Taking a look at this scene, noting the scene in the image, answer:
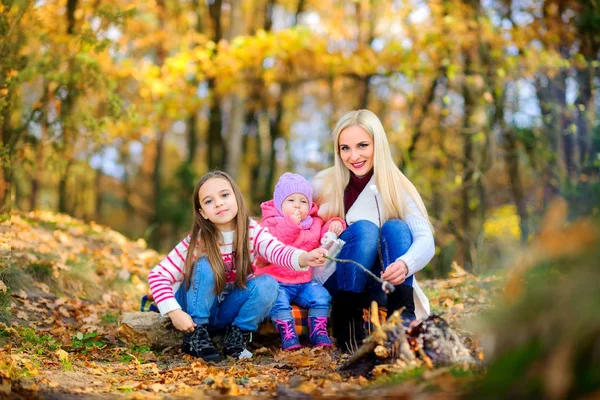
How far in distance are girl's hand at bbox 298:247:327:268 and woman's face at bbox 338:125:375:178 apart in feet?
2.61

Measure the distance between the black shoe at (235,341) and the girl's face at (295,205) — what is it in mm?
838

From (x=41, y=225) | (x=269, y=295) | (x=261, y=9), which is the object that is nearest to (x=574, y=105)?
(x=269, y=295)

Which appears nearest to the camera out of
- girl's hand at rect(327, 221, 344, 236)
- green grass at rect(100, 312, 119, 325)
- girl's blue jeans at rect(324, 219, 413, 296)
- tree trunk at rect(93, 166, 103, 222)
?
girl's blue jeans at rect(324, 219, 413, 296)

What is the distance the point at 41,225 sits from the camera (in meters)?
6.96

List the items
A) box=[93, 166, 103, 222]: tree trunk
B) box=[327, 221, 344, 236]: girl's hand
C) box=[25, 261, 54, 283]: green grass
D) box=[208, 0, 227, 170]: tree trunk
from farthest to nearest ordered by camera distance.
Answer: box=[93, 166, 103, 222]: tree trunk
box=[208, 0, 227, 170]: tree trunk
box=[25, 261, 54, 283]: green grass
box=[327, 221, 344, 236]: girl's hand

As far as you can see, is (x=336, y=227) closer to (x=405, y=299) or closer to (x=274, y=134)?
(x=405, y=299)

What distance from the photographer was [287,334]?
409 cm

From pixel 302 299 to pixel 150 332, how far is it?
107 centimetres

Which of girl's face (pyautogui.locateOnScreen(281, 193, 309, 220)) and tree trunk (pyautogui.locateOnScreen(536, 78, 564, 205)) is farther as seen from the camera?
tree trunk (pyautogui.locateOnScreen(536, 78, 564, 205))

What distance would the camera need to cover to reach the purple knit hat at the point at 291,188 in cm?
431

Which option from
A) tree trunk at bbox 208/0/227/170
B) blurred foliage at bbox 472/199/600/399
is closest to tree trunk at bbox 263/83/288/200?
tree trunk at bbox 208/0/227/170

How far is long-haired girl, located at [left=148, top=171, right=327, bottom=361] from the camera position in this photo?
4.05 metres

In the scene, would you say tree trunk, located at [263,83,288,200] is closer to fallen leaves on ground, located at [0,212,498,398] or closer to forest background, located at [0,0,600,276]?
forest background, located at [0,0,600,276]

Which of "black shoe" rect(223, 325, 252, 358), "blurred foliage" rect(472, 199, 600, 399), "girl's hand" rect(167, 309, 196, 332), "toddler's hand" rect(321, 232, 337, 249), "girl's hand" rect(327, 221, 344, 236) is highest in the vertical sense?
"girl's hand" rect(327, 221, 344, 236)
